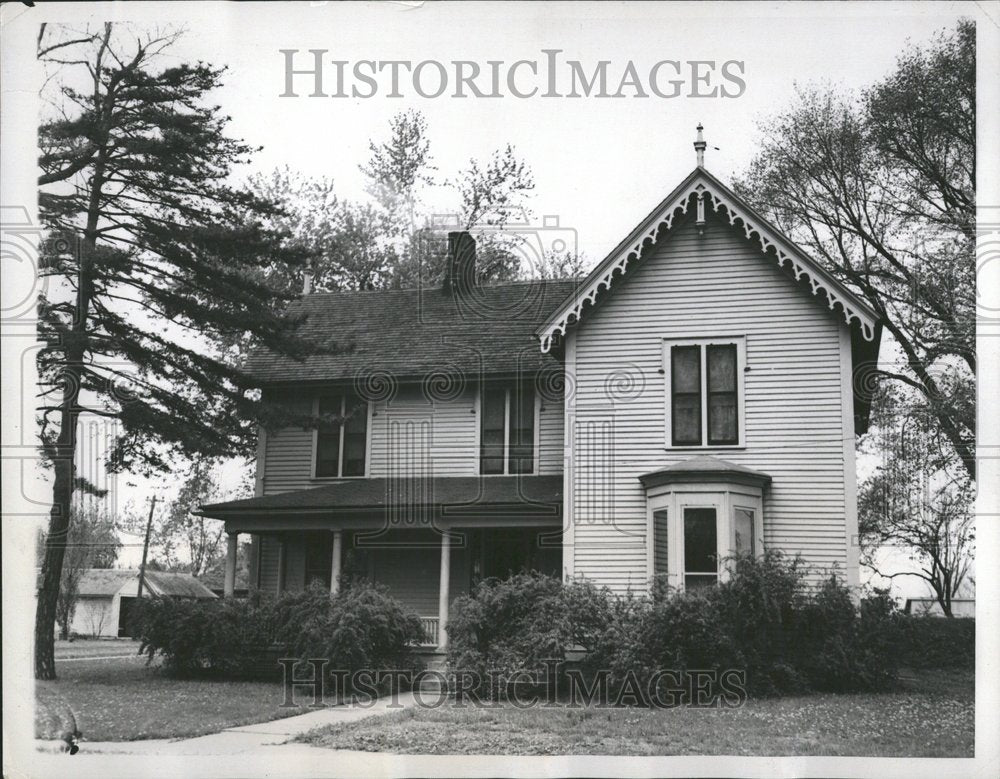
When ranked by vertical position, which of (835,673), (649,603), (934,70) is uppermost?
(934,70)

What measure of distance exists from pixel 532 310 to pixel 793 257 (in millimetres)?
6187

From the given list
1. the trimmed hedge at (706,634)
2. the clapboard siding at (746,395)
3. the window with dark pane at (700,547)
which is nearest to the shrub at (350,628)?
the trimmed hedge at (706,634)

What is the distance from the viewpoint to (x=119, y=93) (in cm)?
1460

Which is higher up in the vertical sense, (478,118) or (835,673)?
(478,118)

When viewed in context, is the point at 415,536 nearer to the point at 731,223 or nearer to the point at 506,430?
the point at 506,430

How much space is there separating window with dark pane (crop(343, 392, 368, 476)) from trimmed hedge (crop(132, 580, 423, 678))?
3.57m

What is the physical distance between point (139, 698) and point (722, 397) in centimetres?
1008

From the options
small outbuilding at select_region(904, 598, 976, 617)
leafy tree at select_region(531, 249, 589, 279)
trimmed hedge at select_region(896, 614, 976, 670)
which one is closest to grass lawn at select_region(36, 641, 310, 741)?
trimmed hedge at select_region(896, 614, 976, 670)

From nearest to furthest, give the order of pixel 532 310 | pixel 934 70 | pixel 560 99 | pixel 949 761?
pixel 949 761
pixel 560 99
pixel 934 70
pixel 532 310

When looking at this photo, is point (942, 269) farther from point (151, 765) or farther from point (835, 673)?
point (151, 765)

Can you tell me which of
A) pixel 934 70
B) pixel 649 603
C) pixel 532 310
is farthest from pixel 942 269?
pixel 649 603

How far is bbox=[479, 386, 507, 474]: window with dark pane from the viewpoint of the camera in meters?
19.2

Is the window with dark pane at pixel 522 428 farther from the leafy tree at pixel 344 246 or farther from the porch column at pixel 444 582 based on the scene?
the leafy tree at pixel 344 246

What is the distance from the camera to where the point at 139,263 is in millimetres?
16469
